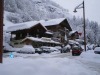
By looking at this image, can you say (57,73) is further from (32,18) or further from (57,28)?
(32,18)

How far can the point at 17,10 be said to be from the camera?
107 metres

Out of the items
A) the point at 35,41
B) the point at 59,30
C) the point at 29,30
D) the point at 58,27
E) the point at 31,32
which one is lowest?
the point at 35,41

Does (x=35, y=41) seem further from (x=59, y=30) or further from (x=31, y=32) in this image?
(x=59, y=30)

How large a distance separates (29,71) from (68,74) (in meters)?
2.46

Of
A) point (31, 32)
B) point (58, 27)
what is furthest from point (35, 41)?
point (58, 27)

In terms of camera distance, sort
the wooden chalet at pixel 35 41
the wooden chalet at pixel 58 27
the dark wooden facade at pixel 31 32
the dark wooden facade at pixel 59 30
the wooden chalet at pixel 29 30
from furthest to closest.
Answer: the dark wooden facade at pixel 59 30 < the wooden chalet at pixel 58 27 < the dark wooden facade at pixel 31 32 < the wooden chalet at pixel 29 30 < the wooden chalet at pixel 35 41

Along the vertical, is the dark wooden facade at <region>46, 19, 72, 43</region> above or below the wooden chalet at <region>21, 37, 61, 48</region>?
above

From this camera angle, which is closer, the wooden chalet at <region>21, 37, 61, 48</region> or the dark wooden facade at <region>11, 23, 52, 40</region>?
the wooden chalet at <region>21, 37, 61, 48</region>

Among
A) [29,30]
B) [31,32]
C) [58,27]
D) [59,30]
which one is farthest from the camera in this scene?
[59,30]

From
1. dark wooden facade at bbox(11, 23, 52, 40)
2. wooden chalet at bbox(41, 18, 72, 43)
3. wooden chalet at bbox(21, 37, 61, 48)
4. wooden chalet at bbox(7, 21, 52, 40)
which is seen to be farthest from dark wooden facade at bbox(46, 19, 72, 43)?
wooden chalet at bbox(21, 37, 61, 48)

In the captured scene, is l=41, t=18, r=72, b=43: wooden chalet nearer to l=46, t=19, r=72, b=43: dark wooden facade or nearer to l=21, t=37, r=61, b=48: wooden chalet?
l=46, t=19, r=72, b=43: dark wooden facade

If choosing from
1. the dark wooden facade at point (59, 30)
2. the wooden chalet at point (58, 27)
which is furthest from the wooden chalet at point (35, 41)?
the dark wooden facade at point (59, 30)

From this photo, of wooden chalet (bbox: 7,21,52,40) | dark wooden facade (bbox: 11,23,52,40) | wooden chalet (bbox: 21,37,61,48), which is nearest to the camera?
wooden chalet (bbox: 21,37,61,48)

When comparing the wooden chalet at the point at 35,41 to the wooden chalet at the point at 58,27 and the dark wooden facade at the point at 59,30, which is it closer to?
the wooden chalet at the point at 58,27
